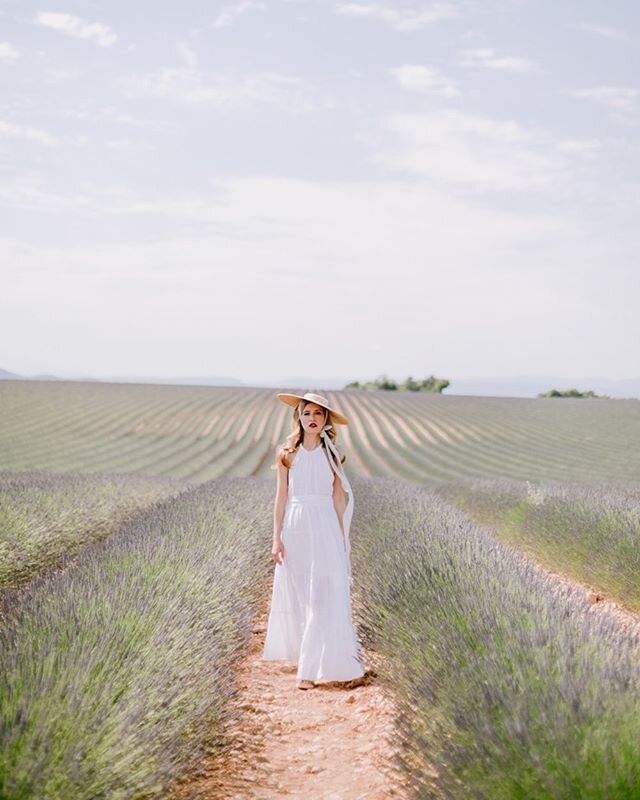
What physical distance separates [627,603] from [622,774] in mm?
5645

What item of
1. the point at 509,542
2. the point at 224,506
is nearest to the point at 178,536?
the point at 224,506

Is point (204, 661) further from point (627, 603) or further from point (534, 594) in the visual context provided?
point (627, 603)

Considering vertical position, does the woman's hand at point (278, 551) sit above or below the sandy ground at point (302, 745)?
above

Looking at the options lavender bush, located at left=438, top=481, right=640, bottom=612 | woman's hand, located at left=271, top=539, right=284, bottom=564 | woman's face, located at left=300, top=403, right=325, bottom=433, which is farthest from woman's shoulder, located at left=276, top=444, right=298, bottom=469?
lavender bush, located at left=438, top=481, right=640, bottom=612

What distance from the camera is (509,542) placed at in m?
12.0

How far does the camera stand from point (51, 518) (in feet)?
31.6

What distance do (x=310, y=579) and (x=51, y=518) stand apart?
4932mm

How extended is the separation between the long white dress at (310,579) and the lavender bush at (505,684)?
21 centimetres

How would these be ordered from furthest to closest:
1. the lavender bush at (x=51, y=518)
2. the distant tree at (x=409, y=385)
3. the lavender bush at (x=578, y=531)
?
the distant tree at (x=409, y=385)
the lavender bush at (x=578, y=531)
the lavender bush at (x=51, y=518)

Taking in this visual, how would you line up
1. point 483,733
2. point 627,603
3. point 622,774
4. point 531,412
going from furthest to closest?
point 531,412 < point 627,603 < point 483,733 < point 622,774

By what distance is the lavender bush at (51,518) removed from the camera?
26.6 feet

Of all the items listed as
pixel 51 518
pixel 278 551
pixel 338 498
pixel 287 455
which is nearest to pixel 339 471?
pixel 338 498

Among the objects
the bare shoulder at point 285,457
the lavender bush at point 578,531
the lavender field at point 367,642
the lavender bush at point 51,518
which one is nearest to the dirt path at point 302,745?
the lavender field at point 367,642

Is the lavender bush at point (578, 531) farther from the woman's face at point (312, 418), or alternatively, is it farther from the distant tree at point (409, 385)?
the distant tree at point (409, 385)
